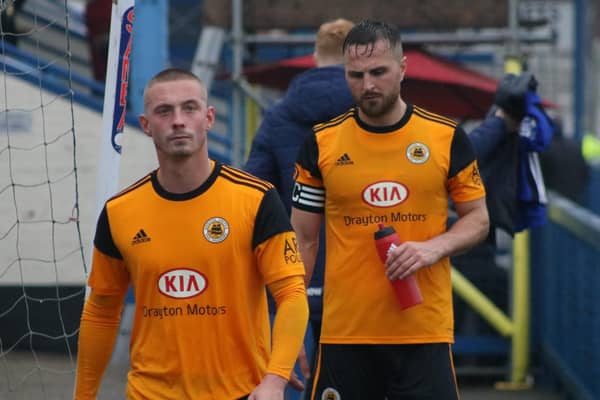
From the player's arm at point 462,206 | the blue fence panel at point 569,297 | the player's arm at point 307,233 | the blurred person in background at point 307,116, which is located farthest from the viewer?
the blue fence panel at point 569,297

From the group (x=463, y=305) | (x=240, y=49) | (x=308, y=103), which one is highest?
(x=240, y=49)

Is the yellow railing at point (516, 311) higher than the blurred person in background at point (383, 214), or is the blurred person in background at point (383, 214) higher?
the blurred person in background at point (383, 214)

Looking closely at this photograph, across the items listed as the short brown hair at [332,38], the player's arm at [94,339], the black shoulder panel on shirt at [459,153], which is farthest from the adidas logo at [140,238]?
the short brown hair at [332,38]

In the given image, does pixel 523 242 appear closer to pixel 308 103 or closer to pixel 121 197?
pixel 308 103

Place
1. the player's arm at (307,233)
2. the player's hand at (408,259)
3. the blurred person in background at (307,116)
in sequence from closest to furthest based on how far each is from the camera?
the player's hand at (408,259) < the player's arm at (307,233) < the blurred person in background at (307,116)

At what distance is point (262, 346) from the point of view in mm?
4090

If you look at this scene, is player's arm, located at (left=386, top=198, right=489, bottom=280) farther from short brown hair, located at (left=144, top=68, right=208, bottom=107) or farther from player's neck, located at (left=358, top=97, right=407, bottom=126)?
short brown hair, located at (left=144, top=68, right=208, bottom=107)

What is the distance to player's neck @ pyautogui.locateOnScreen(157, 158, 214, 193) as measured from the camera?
399 cm

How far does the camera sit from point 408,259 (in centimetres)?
461

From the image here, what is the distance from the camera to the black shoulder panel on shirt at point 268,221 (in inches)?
156

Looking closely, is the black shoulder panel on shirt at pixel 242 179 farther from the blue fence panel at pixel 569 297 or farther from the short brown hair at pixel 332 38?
the blue fence panel at pixel 569 297

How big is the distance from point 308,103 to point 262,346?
178 centimetres

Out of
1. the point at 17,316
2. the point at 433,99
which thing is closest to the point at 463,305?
the point at 433,99

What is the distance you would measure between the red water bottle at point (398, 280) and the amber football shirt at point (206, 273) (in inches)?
27.5
